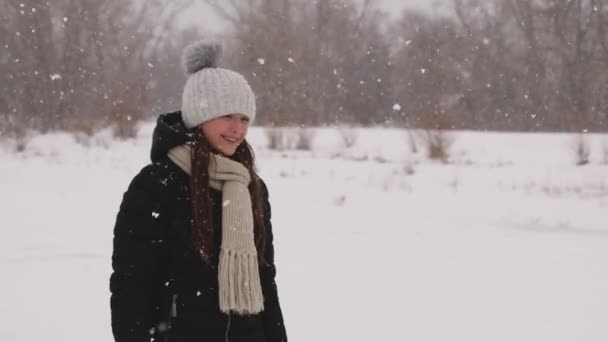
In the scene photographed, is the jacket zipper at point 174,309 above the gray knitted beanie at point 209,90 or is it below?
below

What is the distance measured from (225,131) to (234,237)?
33 cm

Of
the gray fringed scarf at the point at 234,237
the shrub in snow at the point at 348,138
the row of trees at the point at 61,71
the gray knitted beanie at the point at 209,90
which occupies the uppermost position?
the row of trees at the point at 61,71

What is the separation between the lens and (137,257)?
1819mm

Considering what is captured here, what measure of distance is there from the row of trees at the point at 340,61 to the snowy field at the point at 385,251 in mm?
10503

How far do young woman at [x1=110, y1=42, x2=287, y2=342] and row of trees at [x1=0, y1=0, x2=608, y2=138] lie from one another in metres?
18.9

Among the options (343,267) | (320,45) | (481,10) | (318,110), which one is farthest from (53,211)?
(481,10)

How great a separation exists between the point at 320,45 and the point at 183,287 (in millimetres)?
38439

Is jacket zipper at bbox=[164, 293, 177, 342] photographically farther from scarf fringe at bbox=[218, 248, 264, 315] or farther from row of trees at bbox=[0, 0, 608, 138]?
row of trees at bbox=[0, 0, 608, 138]

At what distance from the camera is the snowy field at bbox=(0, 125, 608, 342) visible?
15.6 feet

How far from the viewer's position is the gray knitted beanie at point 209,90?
6.48 feet

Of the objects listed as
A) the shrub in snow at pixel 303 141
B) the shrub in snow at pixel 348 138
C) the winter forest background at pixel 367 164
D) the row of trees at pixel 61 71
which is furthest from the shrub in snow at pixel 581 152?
the row of trees at pixel 61 71

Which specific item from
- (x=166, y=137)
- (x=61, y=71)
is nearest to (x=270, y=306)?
(x=166, y=137)

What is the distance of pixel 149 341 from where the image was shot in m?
1.85

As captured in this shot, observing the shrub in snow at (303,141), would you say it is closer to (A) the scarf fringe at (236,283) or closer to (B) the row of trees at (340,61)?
(B) the row of trees at (340,61)
